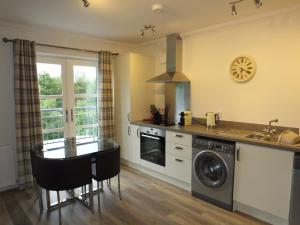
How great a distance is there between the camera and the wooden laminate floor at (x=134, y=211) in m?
2.43

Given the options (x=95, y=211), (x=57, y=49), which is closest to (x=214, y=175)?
(x=95, y=211)

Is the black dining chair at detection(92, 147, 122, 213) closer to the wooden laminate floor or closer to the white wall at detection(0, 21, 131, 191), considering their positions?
the wooden laminate floor

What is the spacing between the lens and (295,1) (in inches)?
93.0

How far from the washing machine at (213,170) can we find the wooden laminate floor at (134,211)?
0.13 metres

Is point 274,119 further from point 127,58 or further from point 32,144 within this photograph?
point 32,144

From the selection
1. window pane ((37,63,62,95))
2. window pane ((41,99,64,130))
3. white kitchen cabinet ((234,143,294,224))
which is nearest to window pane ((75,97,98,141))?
window pane ((41,99,64,130))

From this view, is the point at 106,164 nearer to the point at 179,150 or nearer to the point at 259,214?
the point at 179,150

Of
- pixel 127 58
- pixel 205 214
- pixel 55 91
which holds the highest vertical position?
pixel 127 58

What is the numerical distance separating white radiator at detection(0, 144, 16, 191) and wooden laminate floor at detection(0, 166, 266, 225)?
151mm

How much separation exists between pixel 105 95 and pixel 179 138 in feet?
5.68

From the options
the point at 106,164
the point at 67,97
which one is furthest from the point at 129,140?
the point at 106,164

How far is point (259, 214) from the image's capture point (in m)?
2.49

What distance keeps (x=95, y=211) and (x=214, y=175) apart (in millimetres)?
1576

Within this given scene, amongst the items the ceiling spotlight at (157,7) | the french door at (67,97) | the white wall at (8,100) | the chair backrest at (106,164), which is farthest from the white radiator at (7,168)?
the ceiling spotlight at (157,7)
